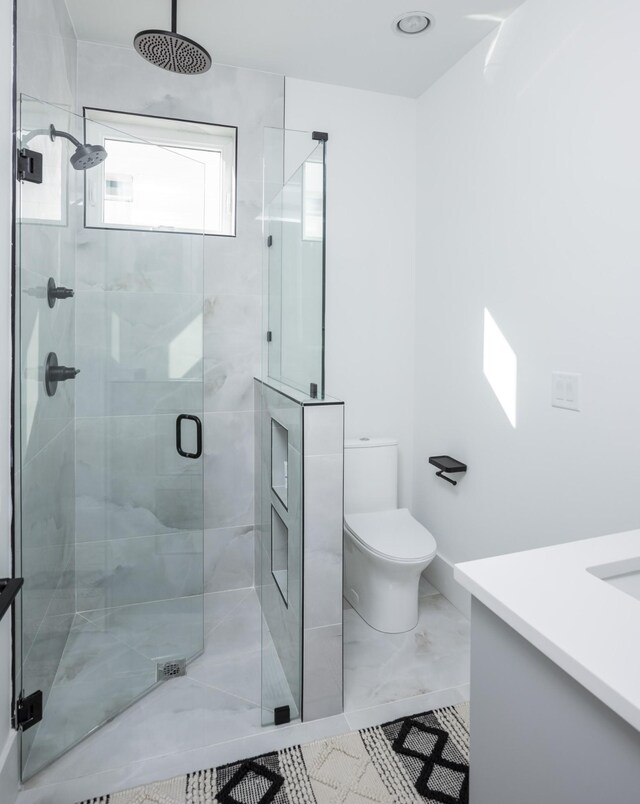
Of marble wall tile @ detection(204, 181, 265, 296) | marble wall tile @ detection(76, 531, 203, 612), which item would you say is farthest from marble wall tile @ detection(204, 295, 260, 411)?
marble wall tile @ detection(76, 531, 203, 612)

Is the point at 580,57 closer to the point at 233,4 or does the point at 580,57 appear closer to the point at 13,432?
the point at 233,4

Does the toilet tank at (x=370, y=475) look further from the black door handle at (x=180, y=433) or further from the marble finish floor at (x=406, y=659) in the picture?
the black door handle at (x=180, y=433)

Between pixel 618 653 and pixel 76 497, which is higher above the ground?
pixel 618 653

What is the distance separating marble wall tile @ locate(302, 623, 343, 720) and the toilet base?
18.4 inches

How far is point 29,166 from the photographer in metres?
1.38

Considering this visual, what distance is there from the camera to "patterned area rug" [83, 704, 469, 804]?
4.63ft

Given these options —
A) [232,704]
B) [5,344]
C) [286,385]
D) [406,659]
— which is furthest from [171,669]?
[5,344]

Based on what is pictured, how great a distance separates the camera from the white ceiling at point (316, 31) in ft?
6.51

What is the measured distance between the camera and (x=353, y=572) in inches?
97.0

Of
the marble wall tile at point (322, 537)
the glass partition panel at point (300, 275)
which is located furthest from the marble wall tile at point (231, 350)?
the marble wall tile at point (322, 537)

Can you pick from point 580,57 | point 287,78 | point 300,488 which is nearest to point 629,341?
point 580,57

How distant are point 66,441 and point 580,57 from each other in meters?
2.25

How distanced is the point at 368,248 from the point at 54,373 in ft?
5.67

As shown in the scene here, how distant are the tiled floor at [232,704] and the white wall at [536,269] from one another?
0.55m
